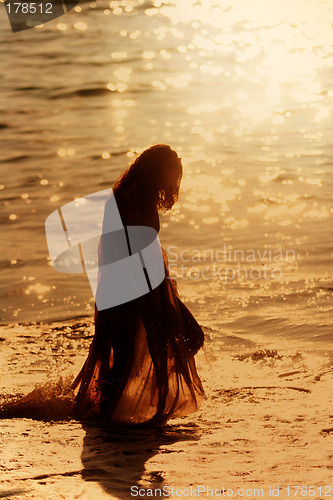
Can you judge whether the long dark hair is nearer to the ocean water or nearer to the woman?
the woman

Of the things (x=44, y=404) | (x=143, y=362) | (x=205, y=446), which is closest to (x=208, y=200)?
(x=44, y=404)

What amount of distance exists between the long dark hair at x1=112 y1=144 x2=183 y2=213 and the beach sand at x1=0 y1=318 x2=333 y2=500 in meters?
1.37

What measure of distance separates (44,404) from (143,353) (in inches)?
30.9

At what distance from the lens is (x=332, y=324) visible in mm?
7496

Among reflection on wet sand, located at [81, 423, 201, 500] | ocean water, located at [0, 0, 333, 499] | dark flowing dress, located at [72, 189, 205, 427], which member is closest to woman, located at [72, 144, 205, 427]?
dark flowing dress, located at [72, 189, 205, 427]

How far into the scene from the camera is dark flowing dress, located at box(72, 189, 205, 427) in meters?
5.18

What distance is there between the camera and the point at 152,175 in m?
5.05

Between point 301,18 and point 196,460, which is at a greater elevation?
point 196,460

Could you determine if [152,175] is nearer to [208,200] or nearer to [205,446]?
[205,446]

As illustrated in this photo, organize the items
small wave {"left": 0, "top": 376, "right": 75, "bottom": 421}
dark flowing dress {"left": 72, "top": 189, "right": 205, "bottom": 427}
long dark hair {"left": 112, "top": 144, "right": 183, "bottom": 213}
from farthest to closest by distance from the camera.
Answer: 1. small wave {"left": 0, "top": 376, "right": 75, "bottom": 421}
2. dark flowing dress {"left": 72, "top": 189, "right": 205, "bottom": 427}
3. long dark hair {"left": 112, "top": 144, "right": 183, "bottom": 213}

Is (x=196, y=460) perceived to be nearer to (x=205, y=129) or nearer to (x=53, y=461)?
(x=53, y=461)

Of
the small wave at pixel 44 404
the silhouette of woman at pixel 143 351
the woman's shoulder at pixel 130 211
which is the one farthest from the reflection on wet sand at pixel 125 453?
the woman's shoulder at pixel 130 211

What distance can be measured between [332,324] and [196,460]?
315cm

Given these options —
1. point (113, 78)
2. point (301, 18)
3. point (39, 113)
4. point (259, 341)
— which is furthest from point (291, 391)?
point (301, 18)
